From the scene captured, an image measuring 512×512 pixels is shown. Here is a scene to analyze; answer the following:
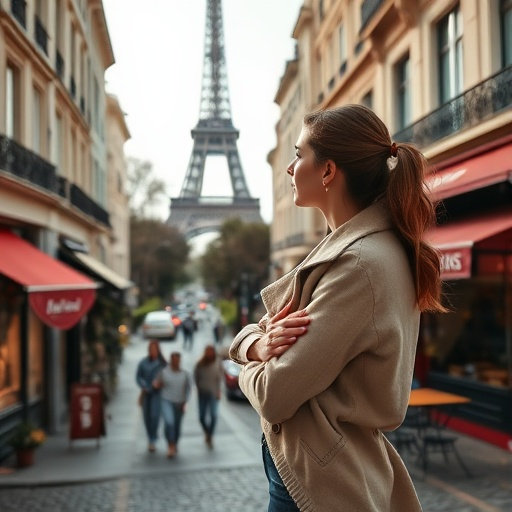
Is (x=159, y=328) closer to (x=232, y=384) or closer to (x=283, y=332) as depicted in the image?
(x=232, y=384)

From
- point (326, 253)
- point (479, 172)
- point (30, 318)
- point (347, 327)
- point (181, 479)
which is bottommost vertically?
point (181, 479)

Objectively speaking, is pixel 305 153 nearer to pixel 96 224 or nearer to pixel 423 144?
pixel 423 144

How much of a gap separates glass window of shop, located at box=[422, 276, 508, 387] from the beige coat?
31.3ft

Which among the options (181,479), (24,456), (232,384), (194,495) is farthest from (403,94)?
(24,456)

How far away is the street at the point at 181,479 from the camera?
302 inches

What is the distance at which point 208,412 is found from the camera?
38.9ft

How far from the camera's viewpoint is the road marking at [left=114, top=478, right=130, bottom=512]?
24.8ft

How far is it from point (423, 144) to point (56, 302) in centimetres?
713

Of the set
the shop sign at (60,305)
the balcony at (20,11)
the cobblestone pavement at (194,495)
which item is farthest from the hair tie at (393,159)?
the balcony at (20,11)

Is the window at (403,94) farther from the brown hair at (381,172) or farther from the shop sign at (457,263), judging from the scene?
the brown hair at (381,172)

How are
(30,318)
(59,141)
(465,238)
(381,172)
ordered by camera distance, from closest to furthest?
1. (381,172)
2. (465,238)
3. (30,318)
4. (59,141)

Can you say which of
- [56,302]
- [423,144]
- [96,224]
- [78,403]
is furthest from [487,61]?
[96,224]

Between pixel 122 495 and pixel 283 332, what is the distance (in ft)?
24.3

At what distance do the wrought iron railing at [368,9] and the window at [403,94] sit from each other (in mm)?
1291
